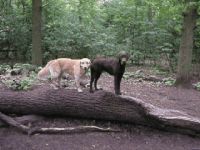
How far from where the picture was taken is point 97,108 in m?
7.82

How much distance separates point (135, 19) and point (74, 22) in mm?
3242

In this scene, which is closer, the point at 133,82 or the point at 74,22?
the point at 133,82

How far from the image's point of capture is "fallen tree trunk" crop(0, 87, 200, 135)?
7492 mm

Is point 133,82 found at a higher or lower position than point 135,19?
lower

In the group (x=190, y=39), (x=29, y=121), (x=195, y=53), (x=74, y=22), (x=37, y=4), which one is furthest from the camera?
(x=74, y=22)

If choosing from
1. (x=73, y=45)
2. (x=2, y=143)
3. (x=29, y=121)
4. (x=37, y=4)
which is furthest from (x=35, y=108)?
(x=73, y=45)

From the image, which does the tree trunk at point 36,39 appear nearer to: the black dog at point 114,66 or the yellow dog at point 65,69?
the yellow dog at point 65,69

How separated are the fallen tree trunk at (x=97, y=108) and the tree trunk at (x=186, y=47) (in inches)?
178

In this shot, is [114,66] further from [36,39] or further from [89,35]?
[89,35]

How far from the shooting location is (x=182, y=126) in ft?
24.7

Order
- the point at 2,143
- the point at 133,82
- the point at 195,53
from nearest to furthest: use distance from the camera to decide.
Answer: the point at 2,143 < the point at 133,82 < the point at 195,53

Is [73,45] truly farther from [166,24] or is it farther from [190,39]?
[190,39]

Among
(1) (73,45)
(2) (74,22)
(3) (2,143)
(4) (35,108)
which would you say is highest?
(2) (74,22)

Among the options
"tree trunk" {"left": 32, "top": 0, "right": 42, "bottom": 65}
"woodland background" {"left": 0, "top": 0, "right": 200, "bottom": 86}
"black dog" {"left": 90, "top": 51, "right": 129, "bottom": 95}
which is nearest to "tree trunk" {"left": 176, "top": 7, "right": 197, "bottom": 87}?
"woodland background" {"left": 0, "top": 0, "right": 200, "bottom": 86}
